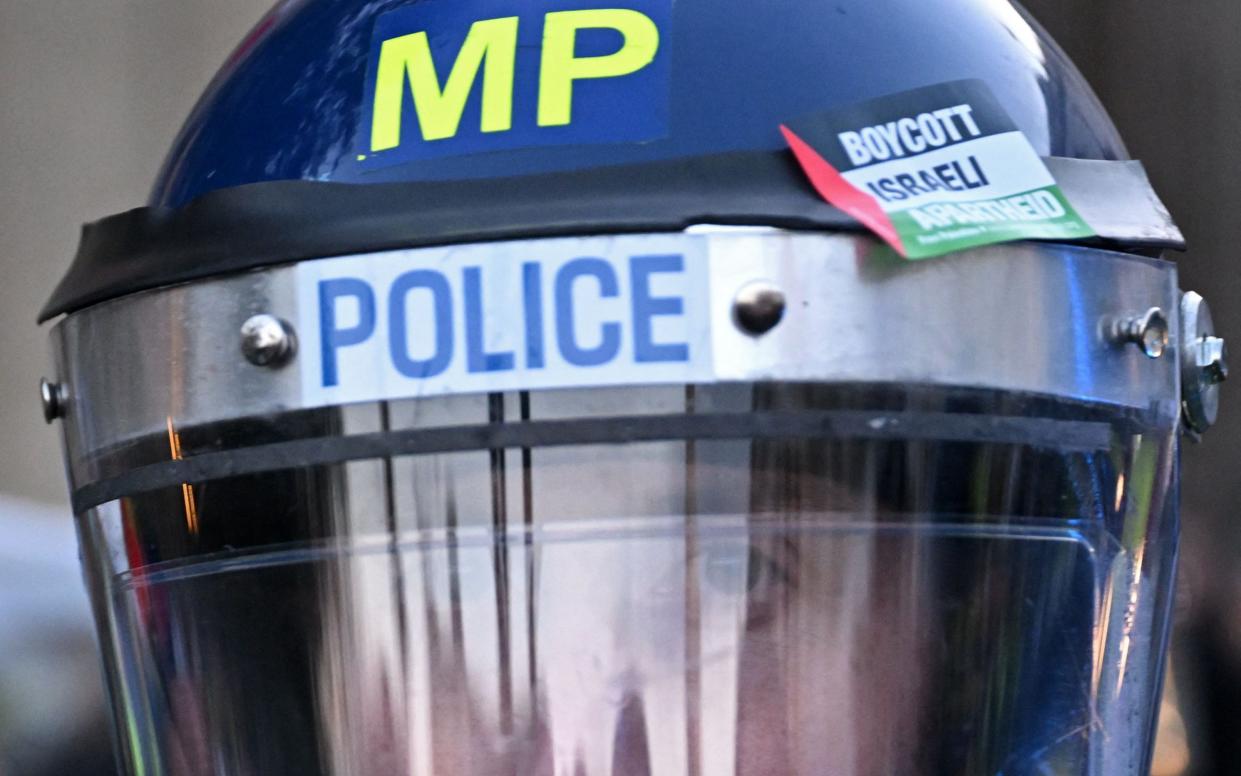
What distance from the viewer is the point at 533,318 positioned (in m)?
1.03

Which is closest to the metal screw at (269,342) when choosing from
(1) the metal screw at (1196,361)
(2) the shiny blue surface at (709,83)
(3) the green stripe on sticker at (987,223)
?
(2) the shiny blue surface at (709,83)

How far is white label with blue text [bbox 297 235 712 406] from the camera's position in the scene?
3.35 feet

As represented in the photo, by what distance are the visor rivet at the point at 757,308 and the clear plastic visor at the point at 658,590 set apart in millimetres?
39

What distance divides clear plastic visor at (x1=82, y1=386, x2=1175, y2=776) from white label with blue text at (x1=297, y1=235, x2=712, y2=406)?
2 centimetres

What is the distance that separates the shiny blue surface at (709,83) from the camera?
3.58ft

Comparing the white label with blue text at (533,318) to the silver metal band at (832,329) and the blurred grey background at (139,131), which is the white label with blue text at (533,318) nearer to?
the silver metal band at (832,329)

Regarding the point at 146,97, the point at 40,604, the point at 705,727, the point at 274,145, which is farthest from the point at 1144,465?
the point at 146,97

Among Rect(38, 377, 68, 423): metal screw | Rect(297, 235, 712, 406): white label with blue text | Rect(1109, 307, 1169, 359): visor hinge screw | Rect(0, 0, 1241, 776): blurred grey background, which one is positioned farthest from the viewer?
Rect(0, 0, 1241, 776): blurred grey background

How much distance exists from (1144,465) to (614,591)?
1.32ft

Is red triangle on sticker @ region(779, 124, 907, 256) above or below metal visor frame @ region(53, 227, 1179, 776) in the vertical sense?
above

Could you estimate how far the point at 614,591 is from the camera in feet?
3.43

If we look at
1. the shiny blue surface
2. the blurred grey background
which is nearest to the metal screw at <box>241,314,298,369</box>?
the shiny blue surface

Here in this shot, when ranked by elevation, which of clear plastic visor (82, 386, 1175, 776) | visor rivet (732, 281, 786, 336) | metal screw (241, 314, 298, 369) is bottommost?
clear plastic visor (82, 386, 1175, 776)

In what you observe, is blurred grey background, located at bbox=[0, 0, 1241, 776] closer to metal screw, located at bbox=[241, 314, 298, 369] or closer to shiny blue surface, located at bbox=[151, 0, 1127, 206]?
shiny blue surface, located at bbox=[151, 0, 1127, 206]
